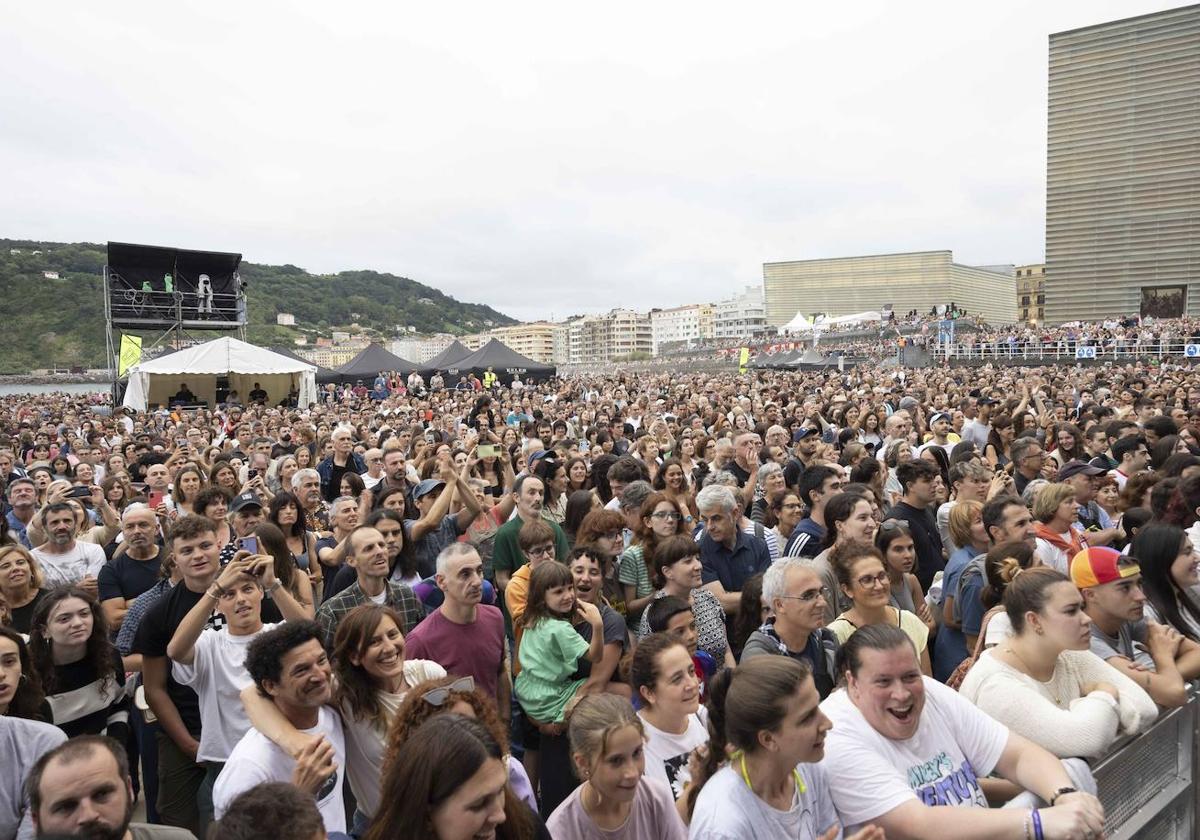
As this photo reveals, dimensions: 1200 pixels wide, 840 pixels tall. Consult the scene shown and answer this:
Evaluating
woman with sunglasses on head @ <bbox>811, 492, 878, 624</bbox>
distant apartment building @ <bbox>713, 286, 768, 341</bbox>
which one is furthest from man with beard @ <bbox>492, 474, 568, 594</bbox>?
distant apartment building @ <bbox>713, 286, 768, 341</bbox>

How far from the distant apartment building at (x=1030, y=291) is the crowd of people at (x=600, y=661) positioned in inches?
4596

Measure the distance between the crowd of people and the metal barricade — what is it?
0.34 ft

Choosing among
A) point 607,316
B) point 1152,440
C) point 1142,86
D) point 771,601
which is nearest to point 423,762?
point 771,601

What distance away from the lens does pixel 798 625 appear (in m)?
3.03

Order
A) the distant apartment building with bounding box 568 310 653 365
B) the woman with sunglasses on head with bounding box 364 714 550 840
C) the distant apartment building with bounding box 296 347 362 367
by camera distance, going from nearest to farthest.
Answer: the woman with sunglasses on head with bounding box 364 714 550 840 < the distant apartment building with bounding box 296 347 362 367 < the distant apartment building with bounding box 568 310 653 365

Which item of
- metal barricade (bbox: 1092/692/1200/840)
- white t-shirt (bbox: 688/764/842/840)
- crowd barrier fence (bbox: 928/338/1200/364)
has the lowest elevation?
metal barricade (bbox: 1092/692/1200/840)

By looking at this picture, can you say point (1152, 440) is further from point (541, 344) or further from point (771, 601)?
point (541, 344)

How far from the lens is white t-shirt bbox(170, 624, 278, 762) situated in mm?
2938

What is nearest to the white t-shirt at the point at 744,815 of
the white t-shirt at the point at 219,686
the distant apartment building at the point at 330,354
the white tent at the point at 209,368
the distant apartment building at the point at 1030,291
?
the white t-shirt at the point at 219,686

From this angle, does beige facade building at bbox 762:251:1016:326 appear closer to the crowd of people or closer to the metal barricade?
the crowd of people

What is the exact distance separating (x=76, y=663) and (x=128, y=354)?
80.8 ft

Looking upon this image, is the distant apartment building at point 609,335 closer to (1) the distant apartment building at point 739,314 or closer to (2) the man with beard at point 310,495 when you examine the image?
(1) the distant apartment building at point 739,314

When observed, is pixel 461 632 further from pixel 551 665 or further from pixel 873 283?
pixel 873 283

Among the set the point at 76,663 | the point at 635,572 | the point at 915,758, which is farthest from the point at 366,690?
the point at 635,572
